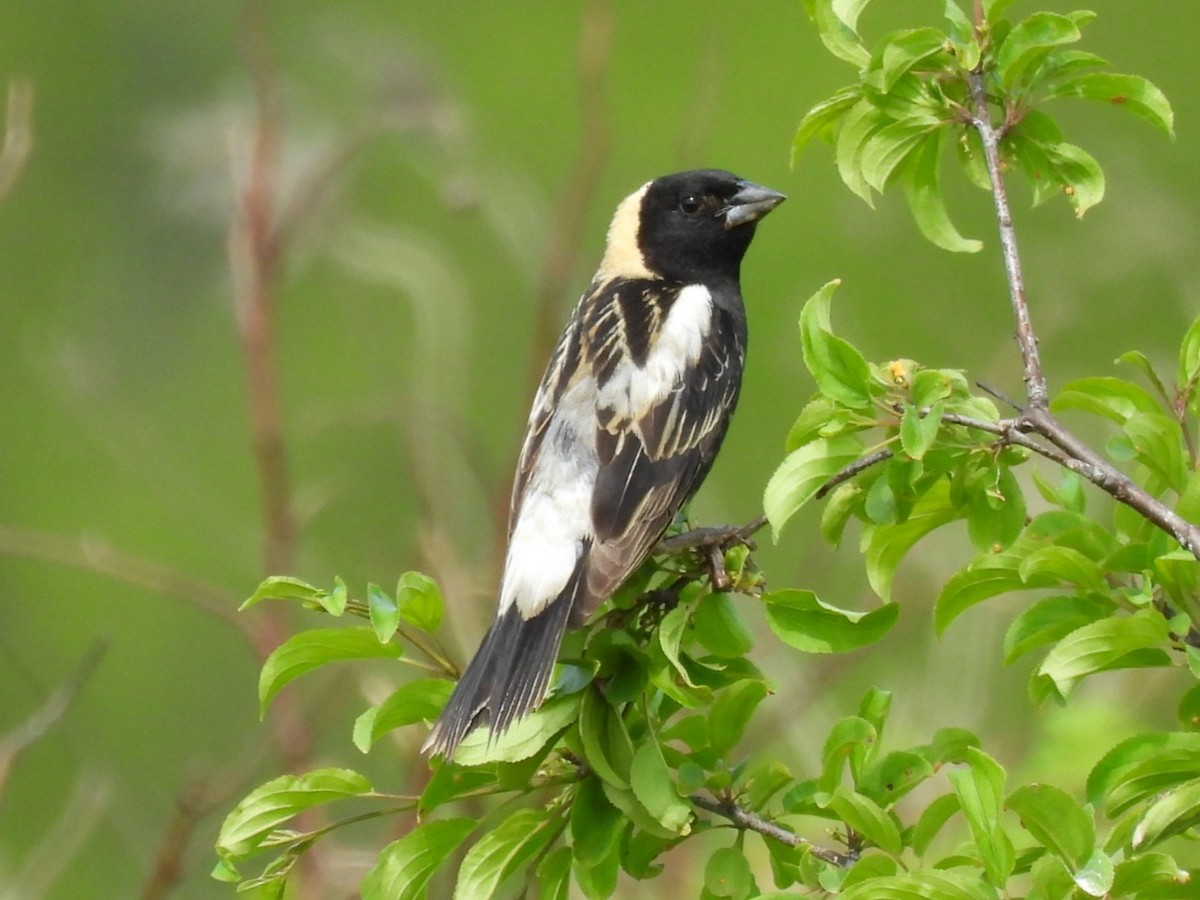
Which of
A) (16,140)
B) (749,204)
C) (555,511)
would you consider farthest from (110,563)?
(749,204)

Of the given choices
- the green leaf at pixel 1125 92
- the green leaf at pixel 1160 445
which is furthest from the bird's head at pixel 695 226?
the green leaf at pixel 1160 445

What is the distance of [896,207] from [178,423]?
458cm

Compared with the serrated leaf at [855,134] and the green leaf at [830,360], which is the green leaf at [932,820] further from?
the serrated leaf at [855,134]

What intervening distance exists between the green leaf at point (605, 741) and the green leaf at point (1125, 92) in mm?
775

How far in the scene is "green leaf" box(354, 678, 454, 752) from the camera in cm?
147

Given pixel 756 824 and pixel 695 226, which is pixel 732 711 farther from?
pixel 695 226

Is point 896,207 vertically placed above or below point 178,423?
above

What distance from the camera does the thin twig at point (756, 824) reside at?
144cm

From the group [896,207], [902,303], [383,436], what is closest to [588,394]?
[896,207]

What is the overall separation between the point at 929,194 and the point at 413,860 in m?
0.89

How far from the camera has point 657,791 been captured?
1.42 meters

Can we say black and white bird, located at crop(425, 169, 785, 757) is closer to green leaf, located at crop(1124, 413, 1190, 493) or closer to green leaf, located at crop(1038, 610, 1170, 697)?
green leaf, located at crop(1038, 610, 1170, 697)

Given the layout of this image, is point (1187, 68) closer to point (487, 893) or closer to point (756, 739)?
point (756, 739)

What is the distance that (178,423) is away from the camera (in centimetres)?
896
